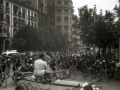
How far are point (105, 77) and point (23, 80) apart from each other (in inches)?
275

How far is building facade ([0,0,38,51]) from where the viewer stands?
4484 centimetres

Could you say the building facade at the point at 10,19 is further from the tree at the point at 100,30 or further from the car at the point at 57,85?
the car at the point at 57,85

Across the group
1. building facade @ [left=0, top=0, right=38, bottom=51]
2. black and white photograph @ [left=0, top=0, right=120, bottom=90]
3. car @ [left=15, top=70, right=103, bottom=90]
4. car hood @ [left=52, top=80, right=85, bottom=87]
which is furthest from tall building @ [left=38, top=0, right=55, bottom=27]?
car hood @ [left=52, top=80, right=85, bottom=87]

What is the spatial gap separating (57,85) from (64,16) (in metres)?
75.0

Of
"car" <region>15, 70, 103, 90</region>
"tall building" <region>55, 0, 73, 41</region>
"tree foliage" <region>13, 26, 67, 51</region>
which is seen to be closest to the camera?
"car" <region>15, 70, 103, 90</region>

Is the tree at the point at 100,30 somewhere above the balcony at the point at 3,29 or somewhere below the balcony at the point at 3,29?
below

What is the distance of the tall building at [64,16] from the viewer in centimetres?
7894

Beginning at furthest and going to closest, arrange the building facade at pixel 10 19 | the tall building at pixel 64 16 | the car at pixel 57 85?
the tall building at pixel 64 16, the building facade at pixel 10 19, the car at pixel 57 85

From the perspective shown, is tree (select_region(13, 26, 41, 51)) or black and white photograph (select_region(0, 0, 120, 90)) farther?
tree (select_region(13, 26, 41, 51))

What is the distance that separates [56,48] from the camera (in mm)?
62531

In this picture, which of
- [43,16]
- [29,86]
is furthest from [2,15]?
[29,86]

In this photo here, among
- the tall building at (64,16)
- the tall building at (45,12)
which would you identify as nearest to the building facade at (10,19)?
the tall building at (45,12)

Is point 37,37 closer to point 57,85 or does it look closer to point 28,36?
point 28,36

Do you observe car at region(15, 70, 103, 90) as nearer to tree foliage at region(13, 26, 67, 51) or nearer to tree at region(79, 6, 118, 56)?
tree at region(79, 6, 118, 56)
